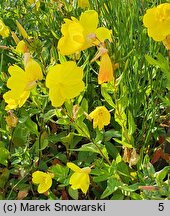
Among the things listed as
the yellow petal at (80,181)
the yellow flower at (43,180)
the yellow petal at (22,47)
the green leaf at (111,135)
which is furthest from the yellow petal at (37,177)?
the yellow petal at (22,47)

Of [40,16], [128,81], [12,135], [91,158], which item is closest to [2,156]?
[12,135]

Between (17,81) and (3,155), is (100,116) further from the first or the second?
(3,155)

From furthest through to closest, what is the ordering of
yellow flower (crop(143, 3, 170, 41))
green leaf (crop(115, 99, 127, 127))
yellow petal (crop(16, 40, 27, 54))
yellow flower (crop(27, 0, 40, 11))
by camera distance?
yellow flower (crop(27, 0, 40, 11)) → yellow petal (crop(16, 40, 27, 54)) → green leaf (crop(115, 99, 127, 127)) → yellow flower (crop(143, 3, 170, 41))

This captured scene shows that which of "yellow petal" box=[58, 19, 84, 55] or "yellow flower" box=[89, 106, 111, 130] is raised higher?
"yellow petal" box=[58, 19, 84, 55]

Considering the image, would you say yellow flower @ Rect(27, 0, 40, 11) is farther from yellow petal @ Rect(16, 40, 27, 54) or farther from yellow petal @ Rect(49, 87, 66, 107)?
yellow petal @ Rect(49, 87, 66, 107)

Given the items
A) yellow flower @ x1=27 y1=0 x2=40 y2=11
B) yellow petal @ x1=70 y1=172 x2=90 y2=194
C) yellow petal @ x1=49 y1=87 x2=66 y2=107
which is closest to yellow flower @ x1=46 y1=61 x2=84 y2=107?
yellow petal @ x1=49 y1=87 x2=66 y2=107

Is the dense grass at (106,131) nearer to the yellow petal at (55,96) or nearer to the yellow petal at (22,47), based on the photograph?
the yellow petal at (22,47)
